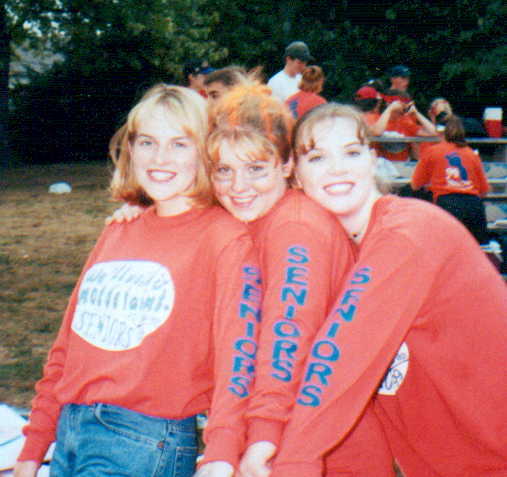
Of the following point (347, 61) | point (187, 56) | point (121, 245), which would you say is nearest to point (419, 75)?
point (347, 61)

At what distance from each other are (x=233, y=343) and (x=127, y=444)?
1.50 feet

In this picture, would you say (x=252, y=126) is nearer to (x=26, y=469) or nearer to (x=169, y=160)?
(x=169, y=160)

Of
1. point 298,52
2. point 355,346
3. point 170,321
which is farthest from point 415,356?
point 298,52

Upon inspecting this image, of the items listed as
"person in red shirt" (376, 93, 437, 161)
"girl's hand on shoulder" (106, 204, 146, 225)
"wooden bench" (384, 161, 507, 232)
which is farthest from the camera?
"person in red shirt" (376, 93, 437, 161)

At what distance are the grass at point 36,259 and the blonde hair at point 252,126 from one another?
106 inches

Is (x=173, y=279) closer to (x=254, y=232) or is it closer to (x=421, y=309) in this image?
(x=254, y=232)

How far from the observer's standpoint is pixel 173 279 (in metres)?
2.20

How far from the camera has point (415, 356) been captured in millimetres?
1992

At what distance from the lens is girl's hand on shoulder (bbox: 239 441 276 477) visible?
1.74 metres

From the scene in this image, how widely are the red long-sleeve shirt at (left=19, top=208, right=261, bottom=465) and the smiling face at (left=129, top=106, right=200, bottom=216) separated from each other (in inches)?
2.9

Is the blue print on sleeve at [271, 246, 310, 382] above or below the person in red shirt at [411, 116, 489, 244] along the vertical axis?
above

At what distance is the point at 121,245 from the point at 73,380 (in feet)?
1.57

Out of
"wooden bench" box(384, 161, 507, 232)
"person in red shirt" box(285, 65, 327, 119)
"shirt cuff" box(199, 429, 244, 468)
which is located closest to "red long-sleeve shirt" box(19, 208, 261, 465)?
"shirt cuff" box(199, 429, 244, 468)

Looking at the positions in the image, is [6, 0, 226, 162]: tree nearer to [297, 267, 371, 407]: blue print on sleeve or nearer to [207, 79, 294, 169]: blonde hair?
[207, 79, 294, 169]: blonde hair
